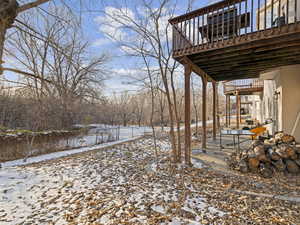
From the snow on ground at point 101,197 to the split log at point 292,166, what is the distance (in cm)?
246

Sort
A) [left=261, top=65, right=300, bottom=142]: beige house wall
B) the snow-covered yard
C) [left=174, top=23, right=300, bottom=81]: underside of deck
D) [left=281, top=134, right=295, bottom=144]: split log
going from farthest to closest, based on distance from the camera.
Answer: [left=261, top=65, right=300, bottom=142]: beige house wall, [left=281, top=134, right=295, bottom=144]: split log, [left=174, top=23, right=300, bottom=81]: underside of deck, the snow-covered yard

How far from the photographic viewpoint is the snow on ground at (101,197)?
236cm

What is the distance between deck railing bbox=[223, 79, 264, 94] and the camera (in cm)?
1036

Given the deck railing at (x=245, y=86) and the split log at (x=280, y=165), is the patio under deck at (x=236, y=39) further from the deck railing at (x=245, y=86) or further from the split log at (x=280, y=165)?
the deck railing at (x=245, y=86)

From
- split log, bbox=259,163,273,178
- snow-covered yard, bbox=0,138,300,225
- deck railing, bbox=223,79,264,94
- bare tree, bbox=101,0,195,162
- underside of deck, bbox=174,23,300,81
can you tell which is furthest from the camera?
deck railing, bbox=223,79,264,94

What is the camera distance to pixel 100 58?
15.8 metres

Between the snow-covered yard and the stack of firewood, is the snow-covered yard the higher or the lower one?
the lower one

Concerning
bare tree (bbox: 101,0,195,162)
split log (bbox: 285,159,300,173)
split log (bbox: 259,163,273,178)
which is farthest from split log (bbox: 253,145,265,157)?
bare tree (bbox: 101,0,195,162)

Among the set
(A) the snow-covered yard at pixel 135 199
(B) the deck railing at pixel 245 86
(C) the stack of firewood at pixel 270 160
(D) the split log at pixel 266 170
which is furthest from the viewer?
(B) the deck railing at pixel 245 86

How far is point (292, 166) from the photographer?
3713 mm

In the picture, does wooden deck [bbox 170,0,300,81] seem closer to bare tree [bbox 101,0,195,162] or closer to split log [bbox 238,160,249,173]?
bare tree [bbox 101,0,195,162]

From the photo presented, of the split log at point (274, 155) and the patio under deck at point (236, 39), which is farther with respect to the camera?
the split log at point (274, 155)

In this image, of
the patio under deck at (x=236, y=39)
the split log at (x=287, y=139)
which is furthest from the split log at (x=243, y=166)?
the split log at (x=287, y=139)

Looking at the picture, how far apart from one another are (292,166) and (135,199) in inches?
142
